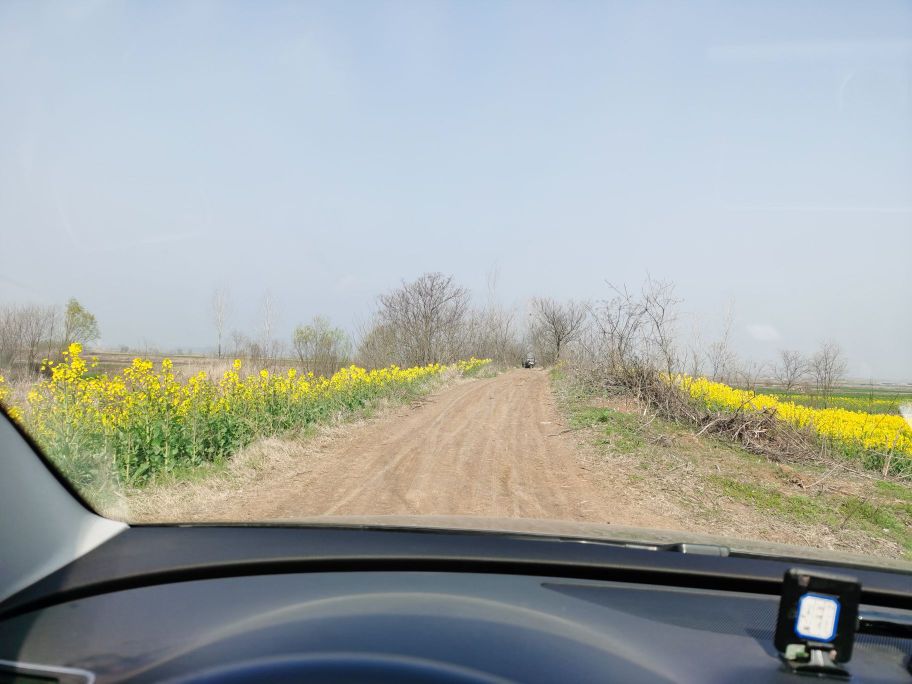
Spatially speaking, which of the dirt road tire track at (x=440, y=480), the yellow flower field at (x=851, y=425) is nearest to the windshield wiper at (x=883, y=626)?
the dirt road tire track at (x=440, y=480)

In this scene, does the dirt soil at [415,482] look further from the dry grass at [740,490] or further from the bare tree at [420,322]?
the bare tree at [420,322]

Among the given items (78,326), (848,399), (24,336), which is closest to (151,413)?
(78,326)

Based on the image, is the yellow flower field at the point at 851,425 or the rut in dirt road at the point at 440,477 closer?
the rut in dirt road at the point at 440,477

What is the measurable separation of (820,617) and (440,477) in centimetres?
762

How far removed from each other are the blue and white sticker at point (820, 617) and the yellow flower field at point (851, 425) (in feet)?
38.1

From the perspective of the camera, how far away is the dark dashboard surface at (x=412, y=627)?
4.38 feet

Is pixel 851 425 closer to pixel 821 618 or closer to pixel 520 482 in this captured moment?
pixel 520 482

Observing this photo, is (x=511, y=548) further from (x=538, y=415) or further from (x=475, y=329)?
(x=475, y=329)

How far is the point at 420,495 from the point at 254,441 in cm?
328

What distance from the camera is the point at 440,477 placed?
8.82 meters

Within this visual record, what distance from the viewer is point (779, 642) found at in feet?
4.51

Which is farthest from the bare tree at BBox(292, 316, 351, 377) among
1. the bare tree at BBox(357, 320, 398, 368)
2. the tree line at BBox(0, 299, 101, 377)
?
the tree line at BBox(0, 299, 101, 377)

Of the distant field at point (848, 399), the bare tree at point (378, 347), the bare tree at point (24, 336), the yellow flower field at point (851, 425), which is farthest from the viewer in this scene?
the bare tree at point (378, 347)

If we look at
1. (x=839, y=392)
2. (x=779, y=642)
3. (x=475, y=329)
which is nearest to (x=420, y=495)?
(x=779, y=642)
